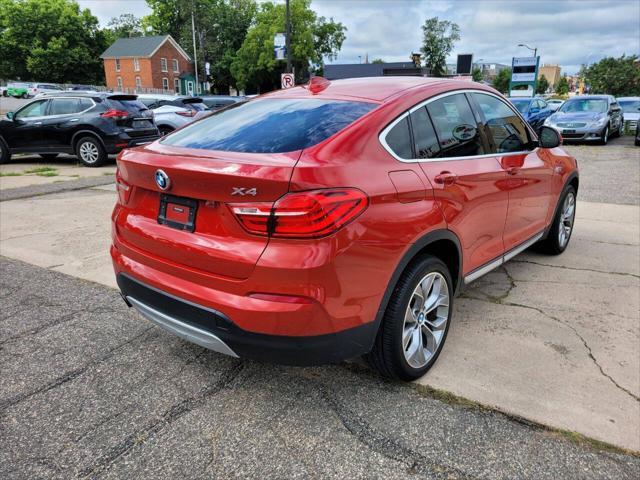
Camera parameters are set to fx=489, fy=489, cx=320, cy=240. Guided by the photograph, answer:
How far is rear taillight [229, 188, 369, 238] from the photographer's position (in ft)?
6.89

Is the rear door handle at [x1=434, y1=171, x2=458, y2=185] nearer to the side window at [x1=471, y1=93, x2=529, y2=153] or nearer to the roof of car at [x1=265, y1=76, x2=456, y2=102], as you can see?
the roof of car at [x1=265, y1=76, x2=456, y2=102]

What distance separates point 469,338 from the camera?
132 inches

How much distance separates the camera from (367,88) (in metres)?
3.04

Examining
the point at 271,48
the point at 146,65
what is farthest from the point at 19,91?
the point at 271,48

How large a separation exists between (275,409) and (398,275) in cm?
96

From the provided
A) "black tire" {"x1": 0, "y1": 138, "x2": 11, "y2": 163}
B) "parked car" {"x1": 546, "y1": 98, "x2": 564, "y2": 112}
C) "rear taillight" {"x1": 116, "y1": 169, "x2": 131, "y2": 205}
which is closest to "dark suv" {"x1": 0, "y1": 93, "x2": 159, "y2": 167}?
"black tire" {"x1": 0, "y1": 138, "x2": 11, "y2": 163}

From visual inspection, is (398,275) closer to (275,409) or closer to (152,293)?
(275,409)

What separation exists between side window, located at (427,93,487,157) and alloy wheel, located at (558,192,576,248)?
2.13 metres

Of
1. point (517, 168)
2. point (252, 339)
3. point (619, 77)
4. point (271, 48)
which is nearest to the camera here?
point (252, 339)

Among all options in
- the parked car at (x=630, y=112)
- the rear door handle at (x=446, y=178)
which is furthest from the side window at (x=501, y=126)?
the parked car at (x=630, y=112)

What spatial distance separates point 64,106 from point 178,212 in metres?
11.1

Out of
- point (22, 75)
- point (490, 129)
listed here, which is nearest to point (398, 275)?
point (490, 129)

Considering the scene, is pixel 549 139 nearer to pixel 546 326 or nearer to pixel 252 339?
pixel 546 326

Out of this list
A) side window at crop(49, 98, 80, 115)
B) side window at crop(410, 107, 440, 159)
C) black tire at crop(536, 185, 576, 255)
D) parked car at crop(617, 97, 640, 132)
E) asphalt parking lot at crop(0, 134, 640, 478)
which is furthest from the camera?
parked car at crop(617, 97, 640, 132)
